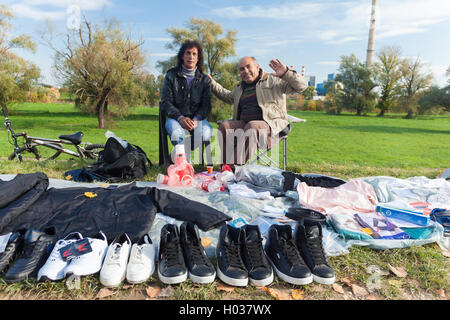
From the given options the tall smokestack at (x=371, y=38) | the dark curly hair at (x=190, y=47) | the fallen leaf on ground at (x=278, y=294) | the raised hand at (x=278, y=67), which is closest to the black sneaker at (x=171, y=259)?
the fallen leaf on ground at (x=278, y=294)

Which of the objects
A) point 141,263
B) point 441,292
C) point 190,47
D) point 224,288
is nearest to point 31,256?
point 141,263

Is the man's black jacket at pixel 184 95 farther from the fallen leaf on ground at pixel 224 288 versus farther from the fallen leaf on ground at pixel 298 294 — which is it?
the fallen leaf on ground at pixel 298 294

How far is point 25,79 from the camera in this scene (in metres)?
16.9

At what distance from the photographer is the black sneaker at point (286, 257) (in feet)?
5.01

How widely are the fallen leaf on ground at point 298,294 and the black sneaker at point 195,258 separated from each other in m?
0.44

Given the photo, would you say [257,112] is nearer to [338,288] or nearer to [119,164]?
[119,164]

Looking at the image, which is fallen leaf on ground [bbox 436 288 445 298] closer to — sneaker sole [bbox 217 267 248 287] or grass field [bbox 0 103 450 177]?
sneaker sole [bbox 217 267 248 287]

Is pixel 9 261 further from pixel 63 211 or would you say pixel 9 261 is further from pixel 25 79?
pixel 25 79

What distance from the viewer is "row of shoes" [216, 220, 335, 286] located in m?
1.52

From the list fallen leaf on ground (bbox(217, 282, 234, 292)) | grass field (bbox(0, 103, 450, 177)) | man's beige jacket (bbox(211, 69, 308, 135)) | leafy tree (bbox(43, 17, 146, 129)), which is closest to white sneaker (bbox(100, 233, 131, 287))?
fallen leaf on ground (bbox(217, 282, 234, 292))

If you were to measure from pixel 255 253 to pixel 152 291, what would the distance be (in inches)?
24.0
